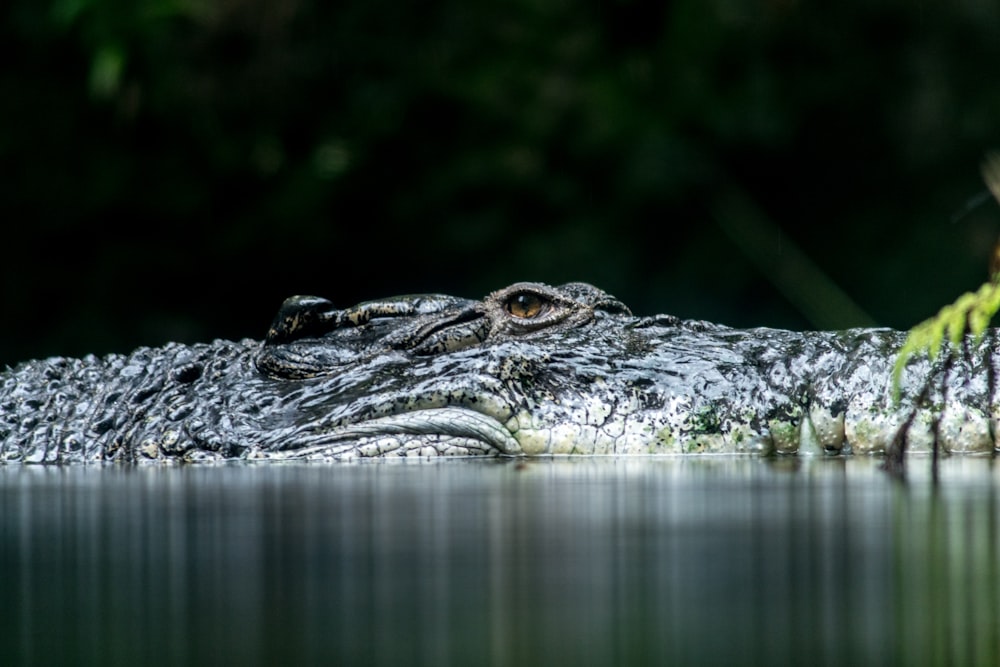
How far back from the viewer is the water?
125 centimetres

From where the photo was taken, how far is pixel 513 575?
1.67 metres

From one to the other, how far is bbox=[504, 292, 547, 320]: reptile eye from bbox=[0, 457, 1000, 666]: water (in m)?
1.69

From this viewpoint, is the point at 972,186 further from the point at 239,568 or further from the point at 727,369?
the point at 239,568

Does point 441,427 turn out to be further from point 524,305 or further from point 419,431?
point 524,305

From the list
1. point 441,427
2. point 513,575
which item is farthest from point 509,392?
point 513,575

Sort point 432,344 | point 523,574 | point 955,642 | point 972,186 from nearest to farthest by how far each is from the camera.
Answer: point 955,642
point 523,574
point 432,344
point 972,186

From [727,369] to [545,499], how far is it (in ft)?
5.34

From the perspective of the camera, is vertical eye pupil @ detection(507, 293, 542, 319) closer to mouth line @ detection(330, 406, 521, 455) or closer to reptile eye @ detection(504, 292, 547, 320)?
reptile eye @ detection(504, 292, 547, 320)

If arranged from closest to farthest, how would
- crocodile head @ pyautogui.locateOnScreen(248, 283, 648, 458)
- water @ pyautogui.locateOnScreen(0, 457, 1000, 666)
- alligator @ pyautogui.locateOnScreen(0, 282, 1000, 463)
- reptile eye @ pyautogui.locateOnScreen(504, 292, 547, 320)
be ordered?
water @ pyautogui.locateOnScreen(0, 457, 1000, 666) → alligator @ pyautogui.locateOnScreen(0, 282, 1000, 463) → crocodile head @ pyautogui.locateOnScreen(248, 283, 648, 458) → reptile eye @ pyautogui.locateOnScreen(504, 292, 547, 320)

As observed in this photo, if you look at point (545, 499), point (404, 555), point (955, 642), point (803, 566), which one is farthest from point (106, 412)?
point (955, 642)

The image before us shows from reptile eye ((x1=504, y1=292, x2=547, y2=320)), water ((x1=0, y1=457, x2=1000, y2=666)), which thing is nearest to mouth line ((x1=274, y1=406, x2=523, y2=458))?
reptile eye ((x1=504, y1=292, x2=547, y2=320))

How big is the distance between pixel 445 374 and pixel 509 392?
0.24 m

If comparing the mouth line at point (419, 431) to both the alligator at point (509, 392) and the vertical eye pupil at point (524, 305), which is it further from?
the vertical eye pupil at point (524, 305)

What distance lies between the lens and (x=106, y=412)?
4758mm
